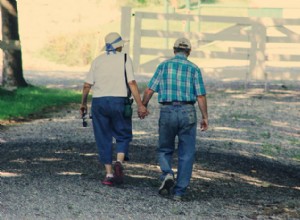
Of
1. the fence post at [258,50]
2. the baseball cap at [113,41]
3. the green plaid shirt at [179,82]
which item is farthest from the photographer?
the fence post at [258,50]

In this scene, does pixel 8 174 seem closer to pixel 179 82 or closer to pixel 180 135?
pixel 180 135

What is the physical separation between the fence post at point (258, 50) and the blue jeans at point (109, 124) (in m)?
17.7

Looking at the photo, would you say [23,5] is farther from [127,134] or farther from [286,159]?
[127,134]

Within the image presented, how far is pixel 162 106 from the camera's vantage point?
10.8m

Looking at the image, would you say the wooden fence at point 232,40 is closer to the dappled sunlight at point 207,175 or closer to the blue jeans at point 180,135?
→ the dappled sunlight at point 207,175

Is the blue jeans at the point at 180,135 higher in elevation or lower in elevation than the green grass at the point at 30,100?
higher

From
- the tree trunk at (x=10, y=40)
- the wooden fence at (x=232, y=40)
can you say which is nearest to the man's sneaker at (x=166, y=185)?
the tree trunk at (x=10, y=40)

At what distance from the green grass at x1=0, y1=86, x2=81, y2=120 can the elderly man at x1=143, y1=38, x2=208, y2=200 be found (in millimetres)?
8663

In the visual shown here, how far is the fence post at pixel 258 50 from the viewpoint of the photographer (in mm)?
28797

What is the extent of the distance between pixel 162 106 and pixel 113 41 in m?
1.01

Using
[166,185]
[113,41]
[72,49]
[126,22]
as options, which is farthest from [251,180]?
[72,49]

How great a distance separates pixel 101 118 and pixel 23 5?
39.1 metres

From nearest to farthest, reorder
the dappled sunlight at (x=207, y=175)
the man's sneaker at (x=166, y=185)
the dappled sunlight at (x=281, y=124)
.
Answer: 1. the man's sneaker at (x=166, y=185)
2. the dappled sunlight at (x=207, y=175)
3. the dappled sunlight at (x=281, y=124)

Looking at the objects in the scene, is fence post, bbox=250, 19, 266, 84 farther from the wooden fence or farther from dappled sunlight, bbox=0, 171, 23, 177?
dappled sunlight, bbox=0, 171, 23, 177
